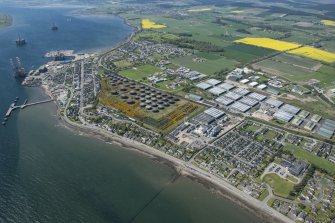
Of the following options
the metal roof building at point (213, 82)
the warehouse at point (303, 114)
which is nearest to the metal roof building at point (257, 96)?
the warehouse at point (303, 114)

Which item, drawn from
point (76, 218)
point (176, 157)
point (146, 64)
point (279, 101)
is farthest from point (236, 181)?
point (146, 64)

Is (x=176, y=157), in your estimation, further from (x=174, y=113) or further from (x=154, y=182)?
(x=174, y=113)

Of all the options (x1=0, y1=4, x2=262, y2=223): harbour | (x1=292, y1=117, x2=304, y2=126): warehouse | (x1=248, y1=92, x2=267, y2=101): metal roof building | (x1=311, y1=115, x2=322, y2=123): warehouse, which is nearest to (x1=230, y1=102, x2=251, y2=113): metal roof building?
(x1=248, y1=92, x2=267, y2=101): metal roof building

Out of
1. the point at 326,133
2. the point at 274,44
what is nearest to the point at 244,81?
the point at 326,133

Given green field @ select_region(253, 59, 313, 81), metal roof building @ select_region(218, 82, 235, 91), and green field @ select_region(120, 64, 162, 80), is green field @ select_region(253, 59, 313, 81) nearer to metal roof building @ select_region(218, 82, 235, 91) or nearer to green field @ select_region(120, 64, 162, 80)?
metal roof building @ select_region(218, 82, 235, 91)

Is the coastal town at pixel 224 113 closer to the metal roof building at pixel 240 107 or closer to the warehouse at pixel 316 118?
the metal roof building at pixel 240 107

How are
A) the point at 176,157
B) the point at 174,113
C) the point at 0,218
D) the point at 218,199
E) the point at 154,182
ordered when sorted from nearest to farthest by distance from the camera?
1. the point at 0,218
2. the point at 218,199
3. the point at 154,182
4. the point at 176,157
5. the point at 174,113
